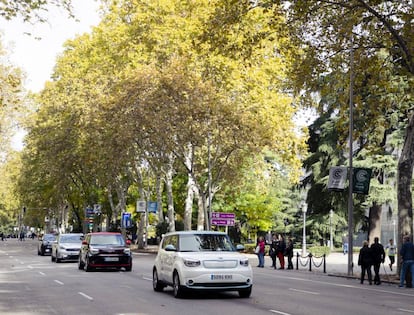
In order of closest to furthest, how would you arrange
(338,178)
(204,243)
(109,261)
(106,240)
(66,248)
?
(204,243) < (109,261) < (106,240) < (338,178) < (66,248)

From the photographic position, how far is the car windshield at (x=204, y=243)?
1708cm

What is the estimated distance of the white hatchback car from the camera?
16016mm

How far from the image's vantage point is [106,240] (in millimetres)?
29156

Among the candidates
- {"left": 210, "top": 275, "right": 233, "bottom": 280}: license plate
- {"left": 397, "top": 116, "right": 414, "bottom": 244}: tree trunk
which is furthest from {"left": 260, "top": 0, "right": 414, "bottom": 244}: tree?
{"left": 210, "top": 275, "right": 233, "bottom": 280}: license plate

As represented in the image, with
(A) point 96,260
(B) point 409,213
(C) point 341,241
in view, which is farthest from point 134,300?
(C) point 341,241

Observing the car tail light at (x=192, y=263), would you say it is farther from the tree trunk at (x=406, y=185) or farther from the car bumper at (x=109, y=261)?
the tree trunk at (x=406, y=185)

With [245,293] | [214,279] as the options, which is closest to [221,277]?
[214,279]

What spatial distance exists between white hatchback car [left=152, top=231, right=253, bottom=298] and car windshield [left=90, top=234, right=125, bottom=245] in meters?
11.7

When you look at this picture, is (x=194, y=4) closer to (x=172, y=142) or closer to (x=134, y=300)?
(x=172, y=142)

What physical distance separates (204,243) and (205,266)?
1.28m

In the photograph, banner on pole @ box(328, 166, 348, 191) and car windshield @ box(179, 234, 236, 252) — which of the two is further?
banner on pole @ box(328, 166, 348, 191)

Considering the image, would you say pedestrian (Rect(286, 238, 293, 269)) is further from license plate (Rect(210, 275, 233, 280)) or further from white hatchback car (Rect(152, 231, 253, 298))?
license plate (Rect(210, 275, 233, 280))

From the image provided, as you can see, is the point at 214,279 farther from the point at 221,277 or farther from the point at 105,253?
the point at 105,253

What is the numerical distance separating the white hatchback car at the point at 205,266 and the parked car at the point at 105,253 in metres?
11.0
